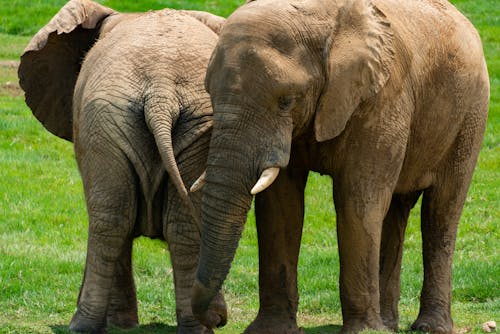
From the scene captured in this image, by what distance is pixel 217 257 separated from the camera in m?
7.24

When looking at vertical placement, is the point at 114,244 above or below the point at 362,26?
below

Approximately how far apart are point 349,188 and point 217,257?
1050 millimetres

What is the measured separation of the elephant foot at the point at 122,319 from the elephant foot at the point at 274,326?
79 centimetres

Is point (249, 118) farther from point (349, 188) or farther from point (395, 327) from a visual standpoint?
point (395, 327)

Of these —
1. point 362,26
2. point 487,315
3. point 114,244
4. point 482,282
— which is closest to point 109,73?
point 114,244

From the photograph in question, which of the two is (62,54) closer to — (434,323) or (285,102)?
(285,102)

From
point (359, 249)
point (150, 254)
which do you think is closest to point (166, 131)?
point (359, 249)

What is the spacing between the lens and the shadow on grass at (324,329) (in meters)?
8.93

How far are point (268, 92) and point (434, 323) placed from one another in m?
2.54

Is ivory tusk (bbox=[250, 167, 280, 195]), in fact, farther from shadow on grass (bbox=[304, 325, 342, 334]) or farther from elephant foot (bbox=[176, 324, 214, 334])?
shadow on grass (bbox=[304, 325, 342, 334])

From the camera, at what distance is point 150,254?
462 inches

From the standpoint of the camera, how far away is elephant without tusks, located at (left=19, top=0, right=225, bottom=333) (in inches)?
297

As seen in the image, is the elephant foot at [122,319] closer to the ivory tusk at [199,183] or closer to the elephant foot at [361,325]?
the elephant foot at [361,325]

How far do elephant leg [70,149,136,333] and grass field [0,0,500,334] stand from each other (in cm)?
37
